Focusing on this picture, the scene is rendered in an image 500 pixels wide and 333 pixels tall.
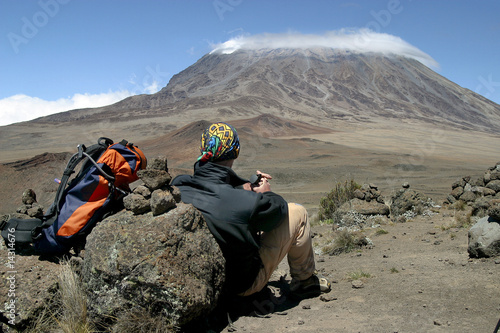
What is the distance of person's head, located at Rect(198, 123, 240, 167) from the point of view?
297cm

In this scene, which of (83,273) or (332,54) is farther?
(332,54)

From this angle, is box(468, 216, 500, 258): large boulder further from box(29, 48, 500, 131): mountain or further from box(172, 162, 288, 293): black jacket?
box(29, 48, 500, 131): mountain

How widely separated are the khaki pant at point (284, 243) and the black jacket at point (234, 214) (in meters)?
0.07

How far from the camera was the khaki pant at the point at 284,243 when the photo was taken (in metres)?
3.03

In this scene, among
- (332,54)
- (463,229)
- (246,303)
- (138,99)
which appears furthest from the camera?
(332,54)

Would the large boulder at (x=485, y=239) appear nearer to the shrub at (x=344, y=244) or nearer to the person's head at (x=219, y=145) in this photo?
the shrub at (x=344, y=244)

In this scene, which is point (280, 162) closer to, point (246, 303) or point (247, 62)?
point (246, 303)

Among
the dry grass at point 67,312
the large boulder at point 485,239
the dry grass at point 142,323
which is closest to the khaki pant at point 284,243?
the dry grass at point 142,323

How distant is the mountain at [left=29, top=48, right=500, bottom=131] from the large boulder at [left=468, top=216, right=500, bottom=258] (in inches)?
2288

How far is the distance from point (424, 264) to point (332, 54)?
150 m

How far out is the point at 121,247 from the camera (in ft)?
8.30

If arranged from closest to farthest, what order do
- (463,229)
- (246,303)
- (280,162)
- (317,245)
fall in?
(246,303)
(463,229)
(317,245)
(280,162)

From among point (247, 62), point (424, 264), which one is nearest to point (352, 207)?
point (424, 264)

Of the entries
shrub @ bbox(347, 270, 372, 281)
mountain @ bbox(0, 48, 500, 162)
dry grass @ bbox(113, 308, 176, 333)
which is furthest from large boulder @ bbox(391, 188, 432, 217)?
mountain @ bbox(0, 48, 500, 162)
